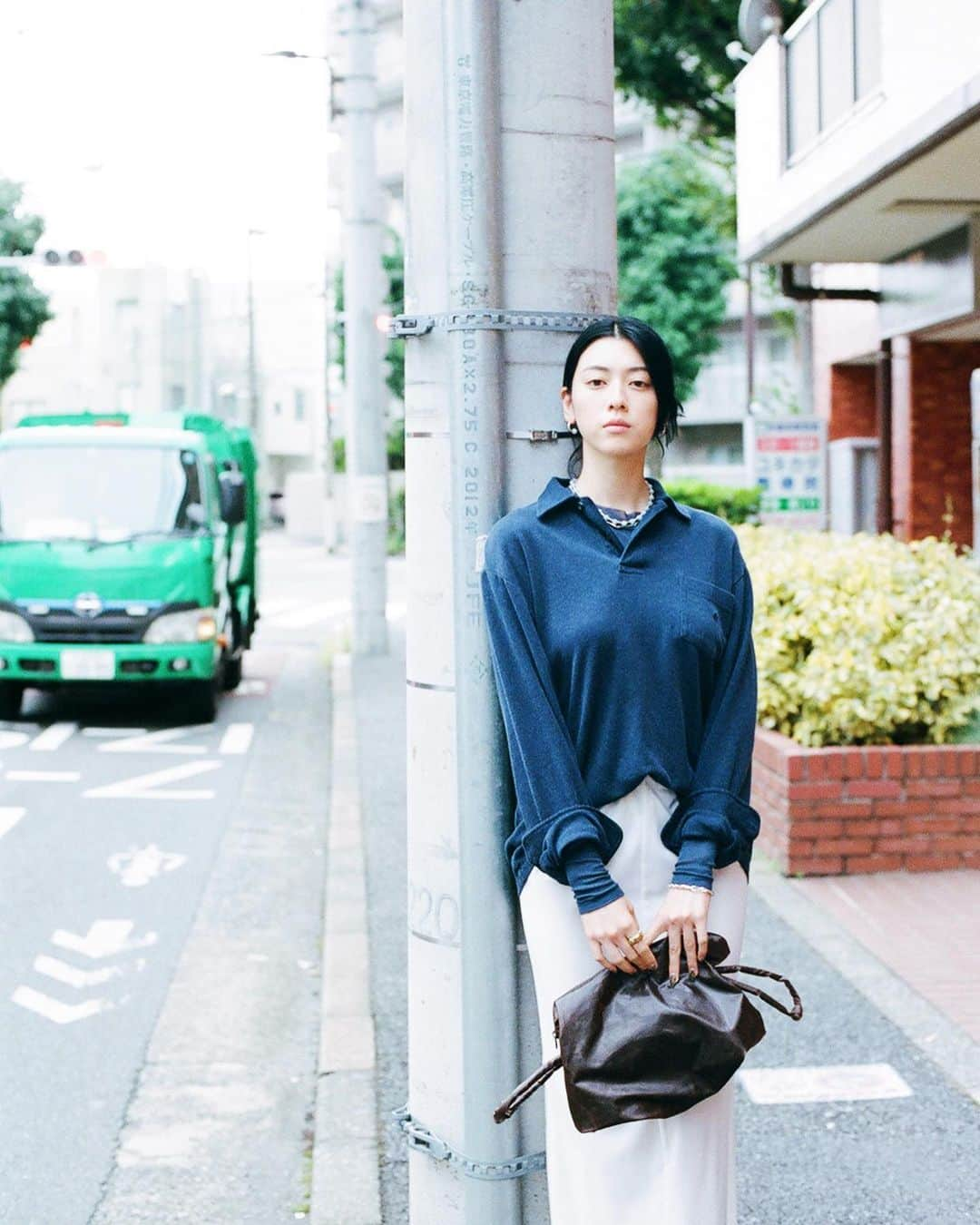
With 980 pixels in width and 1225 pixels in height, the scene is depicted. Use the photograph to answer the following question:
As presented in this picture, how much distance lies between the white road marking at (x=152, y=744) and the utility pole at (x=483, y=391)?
822 centimetres

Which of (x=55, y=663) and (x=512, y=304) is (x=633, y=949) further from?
(x=55, y=663)

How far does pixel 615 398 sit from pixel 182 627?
30.7 ft

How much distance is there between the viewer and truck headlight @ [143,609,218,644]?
1149 cm

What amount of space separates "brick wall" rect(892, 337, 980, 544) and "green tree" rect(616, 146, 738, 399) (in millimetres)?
17359

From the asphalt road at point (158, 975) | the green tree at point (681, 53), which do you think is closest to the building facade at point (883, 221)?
the green tree at point (681, 53)

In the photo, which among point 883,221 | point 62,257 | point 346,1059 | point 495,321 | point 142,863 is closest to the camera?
point 495,321

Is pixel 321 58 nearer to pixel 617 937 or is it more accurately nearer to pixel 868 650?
pixel 868 650

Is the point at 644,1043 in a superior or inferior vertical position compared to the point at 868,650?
inferior

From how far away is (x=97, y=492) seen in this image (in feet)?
39.5

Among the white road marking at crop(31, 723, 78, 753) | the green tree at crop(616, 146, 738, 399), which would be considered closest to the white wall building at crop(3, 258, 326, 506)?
the green tree at crop(616, 146, 738, 399)

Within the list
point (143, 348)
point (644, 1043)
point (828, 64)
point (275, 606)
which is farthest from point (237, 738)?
point (143, 348)

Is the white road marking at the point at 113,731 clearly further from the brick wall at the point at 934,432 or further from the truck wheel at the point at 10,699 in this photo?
the brick wall at the point at 934,432

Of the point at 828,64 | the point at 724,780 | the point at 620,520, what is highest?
the point at 828,64

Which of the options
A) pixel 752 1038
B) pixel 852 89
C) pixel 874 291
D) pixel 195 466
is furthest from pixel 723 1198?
pixel 874 291
